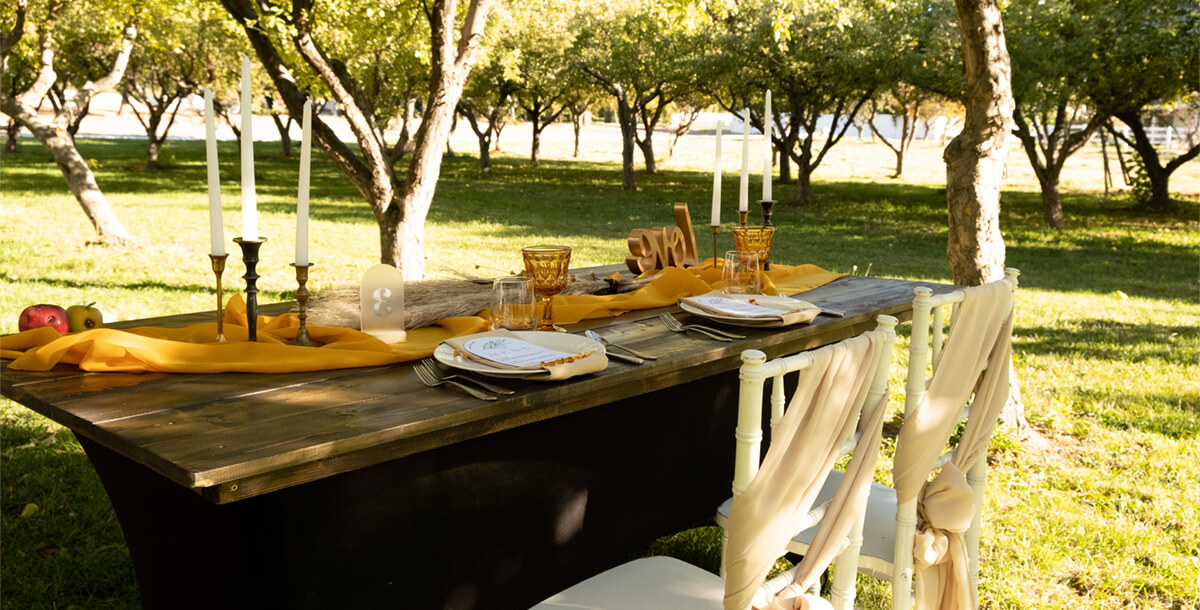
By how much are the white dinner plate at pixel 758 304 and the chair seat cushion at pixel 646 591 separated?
2.56 feet

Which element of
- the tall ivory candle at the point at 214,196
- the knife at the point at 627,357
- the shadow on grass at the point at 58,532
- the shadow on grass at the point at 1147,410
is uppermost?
the tall ivory candle at the point at 214,196

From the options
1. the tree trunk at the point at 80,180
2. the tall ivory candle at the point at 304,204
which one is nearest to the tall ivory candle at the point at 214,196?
the tall ivory candle at the point at 304,204

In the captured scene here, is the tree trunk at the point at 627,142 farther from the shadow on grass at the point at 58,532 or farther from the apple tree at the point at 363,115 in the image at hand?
the shadow on grass at the point at 58,532

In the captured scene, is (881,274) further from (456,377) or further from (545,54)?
(545,54)

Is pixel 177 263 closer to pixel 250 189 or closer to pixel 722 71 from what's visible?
pixel 250 189

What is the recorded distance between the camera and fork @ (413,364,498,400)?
6.30 ft

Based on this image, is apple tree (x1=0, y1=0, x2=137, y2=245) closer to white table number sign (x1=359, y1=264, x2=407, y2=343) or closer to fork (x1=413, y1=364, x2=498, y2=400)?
white table number sign (x1=359, y1=264, x2=407, y2=343)

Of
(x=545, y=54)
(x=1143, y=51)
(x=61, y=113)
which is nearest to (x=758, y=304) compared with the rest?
(x=61, y=113)

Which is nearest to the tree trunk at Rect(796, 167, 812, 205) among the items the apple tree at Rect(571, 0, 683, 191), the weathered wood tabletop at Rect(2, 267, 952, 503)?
the apple tree at Rect(571, 0, 683, 191)

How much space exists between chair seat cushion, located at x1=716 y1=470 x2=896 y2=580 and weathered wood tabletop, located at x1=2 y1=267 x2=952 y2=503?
50 centimetres

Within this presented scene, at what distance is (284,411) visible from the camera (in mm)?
1823

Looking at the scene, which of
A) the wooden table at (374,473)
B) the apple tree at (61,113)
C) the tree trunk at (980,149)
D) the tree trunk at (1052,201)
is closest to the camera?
the wooden table at (374,473)

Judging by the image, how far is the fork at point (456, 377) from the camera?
1960 mm

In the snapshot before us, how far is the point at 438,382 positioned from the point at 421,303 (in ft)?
2.23
